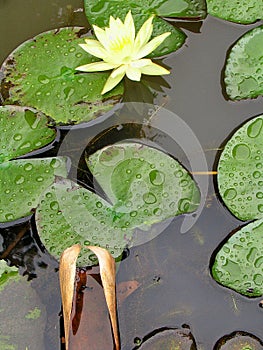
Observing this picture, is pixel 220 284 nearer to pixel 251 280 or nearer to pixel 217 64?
pixel 251 280

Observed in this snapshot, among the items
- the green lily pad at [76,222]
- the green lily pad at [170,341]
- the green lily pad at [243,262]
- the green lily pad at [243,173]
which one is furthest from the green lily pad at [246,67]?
the green lily pad at [170,341]

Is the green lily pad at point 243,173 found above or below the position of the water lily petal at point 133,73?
below

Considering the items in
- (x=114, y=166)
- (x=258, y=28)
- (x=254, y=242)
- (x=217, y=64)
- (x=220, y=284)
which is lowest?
(x=220, y=284)

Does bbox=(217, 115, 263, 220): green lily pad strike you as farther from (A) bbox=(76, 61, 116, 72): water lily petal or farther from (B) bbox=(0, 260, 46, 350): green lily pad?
(B) bbox=(0, 260, 46, 350): green lily pad

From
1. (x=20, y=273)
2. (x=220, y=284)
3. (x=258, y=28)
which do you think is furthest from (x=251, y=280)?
(x=258, y=28)

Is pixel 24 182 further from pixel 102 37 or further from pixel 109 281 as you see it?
pixel 102 37

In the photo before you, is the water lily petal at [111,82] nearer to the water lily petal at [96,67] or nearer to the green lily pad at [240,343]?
the water lily petal at [96,67]
